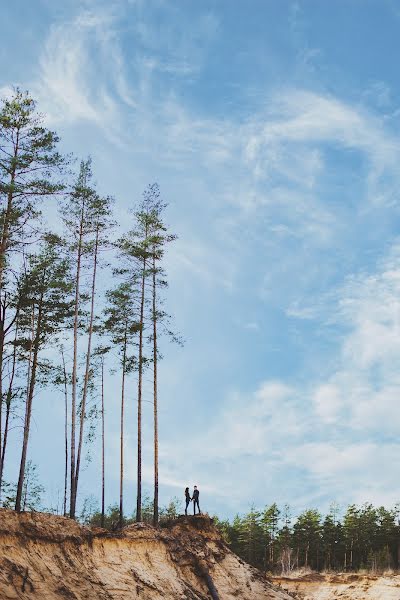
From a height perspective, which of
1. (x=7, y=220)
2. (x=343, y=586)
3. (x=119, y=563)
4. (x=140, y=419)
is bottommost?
(x=343, y=586)

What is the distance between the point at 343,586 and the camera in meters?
36.0

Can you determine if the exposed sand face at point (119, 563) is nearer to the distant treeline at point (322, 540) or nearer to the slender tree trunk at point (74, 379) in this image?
the slender tree trunk at point (74, 379)

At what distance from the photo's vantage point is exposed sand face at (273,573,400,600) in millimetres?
33969

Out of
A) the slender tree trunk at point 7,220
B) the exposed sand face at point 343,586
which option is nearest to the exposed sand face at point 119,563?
the slender tree trunk at point 7,220

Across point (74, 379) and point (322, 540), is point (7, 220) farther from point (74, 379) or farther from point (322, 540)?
point (322, 540)

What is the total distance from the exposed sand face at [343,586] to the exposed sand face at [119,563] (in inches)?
400

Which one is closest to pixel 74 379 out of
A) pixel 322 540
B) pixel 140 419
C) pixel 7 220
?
pixel 140 419

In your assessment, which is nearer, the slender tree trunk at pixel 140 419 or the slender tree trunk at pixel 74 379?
the slender tree trunk at pixel 74 379

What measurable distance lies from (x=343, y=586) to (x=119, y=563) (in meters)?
20.7

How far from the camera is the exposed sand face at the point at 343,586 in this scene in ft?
111

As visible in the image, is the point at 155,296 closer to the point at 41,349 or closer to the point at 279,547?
the point at 41,349

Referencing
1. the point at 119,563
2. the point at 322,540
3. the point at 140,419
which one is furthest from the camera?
the point at 322,540

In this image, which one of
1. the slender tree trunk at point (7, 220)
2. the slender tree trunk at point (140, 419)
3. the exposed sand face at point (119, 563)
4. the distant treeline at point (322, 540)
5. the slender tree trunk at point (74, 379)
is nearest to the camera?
the exposed sand face at point (119, 563)

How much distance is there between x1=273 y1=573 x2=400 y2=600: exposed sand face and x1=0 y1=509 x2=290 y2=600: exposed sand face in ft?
33.4
